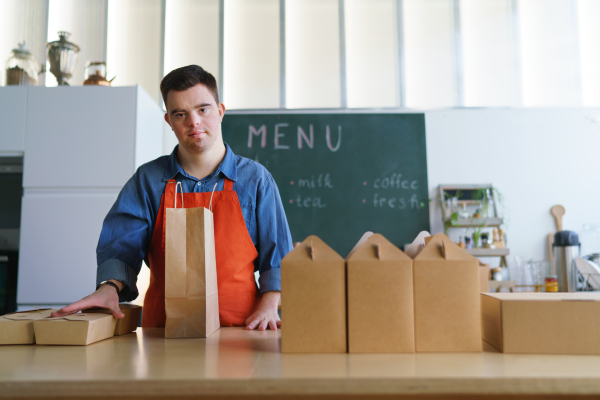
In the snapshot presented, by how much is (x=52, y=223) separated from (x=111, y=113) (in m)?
0.69

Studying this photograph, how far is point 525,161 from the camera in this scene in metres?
3.02

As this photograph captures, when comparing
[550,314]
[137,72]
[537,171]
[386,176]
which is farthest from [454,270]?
[137,72]

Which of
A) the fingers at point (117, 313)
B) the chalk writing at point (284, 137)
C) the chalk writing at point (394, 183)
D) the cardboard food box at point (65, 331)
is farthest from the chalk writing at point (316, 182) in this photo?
the cardboard food box at point (65, 331)

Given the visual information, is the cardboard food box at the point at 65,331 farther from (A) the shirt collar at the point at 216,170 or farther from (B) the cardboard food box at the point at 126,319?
(A) the shirt collar at the point at 216,170

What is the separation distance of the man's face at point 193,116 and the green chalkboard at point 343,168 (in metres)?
1.81

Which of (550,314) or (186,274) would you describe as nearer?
(550,314)

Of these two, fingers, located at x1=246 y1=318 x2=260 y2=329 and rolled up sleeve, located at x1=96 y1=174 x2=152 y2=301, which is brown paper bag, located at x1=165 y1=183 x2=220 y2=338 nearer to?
fingers, located at x1=246 y1=318 x2=260 y2=329

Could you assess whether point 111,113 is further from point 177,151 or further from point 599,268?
point 599,268

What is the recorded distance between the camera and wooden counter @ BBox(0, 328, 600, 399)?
54 cm

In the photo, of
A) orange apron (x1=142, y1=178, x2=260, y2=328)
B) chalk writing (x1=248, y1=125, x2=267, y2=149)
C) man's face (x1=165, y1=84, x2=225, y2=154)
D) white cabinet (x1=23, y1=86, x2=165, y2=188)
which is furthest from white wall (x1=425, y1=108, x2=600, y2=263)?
man's face (x1=165, y1=84, x2=225, y2=154)

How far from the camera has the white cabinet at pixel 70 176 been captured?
8.21 ft

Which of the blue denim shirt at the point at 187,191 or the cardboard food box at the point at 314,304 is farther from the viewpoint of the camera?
the blue denim shirt at the point at 187,191

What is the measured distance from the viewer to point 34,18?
125 inches

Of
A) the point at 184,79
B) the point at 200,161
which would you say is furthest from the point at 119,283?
the point at 184,79
